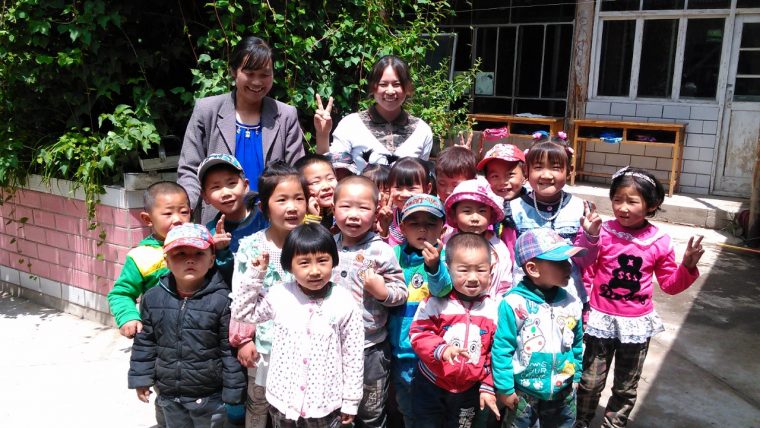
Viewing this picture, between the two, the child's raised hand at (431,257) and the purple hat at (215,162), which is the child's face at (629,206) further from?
the purple hat at (215,162)

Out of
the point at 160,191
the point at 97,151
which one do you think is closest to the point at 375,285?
the point at 160,191

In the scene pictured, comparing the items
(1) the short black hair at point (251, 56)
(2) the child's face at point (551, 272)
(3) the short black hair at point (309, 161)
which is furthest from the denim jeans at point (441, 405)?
(1) the short black hair at point (251, 56)

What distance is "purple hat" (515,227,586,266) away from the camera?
223 cm

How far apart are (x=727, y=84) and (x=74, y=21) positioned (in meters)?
6.89

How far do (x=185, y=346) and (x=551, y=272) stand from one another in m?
1.45

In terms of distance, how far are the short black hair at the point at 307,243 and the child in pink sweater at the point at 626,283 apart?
1.13 meters

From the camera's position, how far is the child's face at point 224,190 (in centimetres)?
268

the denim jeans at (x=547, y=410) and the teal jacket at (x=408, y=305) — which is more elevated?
the teal jacket at (x=408, y=305)

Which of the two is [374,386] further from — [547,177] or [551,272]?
[547,177]

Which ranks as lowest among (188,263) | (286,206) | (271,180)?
(188,263)

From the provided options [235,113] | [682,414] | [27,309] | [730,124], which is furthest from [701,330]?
[27,309]

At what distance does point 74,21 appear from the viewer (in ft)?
12.1

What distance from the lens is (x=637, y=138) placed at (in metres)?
7.42

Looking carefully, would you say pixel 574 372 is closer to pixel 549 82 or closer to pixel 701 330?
pixel 701 330
